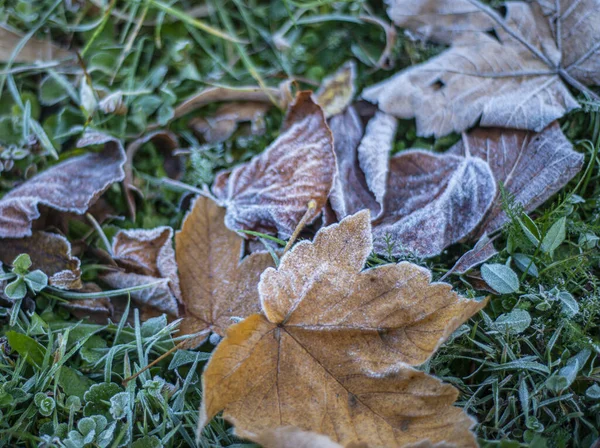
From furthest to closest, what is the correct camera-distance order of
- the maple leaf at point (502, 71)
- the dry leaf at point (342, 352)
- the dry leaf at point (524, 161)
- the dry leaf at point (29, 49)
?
the dry leaf at point (29, 49) < the maple leaf at point (502, 71) < the dry leaf at point (524, 161) < the dry leaf at point (342, 352)

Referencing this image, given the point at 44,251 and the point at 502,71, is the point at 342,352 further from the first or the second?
the point at 502,71

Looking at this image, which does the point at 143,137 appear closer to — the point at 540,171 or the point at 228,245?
the point at 228,245

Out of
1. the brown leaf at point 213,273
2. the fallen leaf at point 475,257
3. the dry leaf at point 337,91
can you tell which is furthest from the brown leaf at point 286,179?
the fallen leaf at point 475,257

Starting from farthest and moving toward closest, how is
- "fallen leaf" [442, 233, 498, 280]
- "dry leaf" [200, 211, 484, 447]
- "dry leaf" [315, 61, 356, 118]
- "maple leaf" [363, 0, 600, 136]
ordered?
"dry leaf" [315, 61, 356, 118] → "maple leaf" [363, 0, 600, 136] → "fallen leaf" [442, 233, 498, 280] → "dry leaf" [200, 211, 484, 447]

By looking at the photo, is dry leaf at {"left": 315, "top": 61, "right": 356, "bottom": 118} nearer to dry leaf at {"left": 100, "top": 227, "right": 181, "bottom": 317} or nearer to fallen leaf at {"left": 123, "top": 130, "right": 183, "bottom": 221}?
fallen leaf at {"left": 123, "top": 130, "right": 183, "bottom": 221}

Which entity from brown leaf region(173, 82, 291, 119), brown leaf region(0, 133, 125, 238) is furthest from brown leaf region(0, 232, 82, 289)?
brown leaf region(173, 82, 291, 119)

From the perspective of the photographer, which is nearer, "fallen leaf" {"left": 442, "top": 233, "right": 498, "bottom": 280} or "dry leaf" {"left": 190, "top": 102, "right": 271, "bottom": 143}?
"fallen leaf" {"left": 442, "top": 233, "right": 498, "bottom": 280}

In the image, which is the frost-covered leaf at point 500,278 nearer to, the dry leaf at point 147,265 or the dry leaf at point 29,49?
the dry leaf at point 147,265
